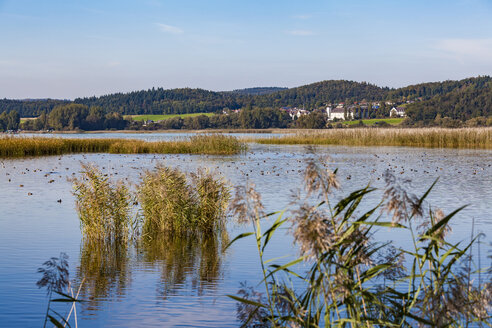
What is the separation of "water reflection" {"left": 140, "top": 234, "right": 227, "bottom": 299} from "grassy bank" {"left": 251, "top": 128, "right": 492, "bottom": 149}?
37650 millimetres

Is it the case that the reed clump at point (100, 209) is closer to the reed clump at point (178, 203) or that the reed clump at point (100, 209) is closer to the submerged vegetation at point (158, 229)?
the submerged vegetation at point (158, 229)

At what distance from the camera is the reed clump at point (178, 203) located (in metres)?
10.6

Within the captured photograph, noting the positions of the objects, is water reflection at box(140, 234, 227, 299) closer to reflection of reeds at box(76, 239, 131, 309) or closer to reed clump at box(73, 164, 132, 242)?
reflection of reeds at box(76, 239, 131, 309)

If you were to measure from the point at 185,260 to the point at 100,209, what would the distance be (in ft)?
7.22

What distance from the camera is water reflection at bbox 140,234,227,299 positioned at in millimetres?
7582

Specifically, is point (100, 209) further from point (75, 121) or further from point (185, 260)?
point (75, 121)

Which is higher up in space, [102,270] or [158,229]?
[158,229]

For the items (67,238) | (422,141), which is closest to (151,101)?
(422,141)

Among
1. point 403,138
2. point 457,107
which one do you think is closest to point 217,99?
point 457,107

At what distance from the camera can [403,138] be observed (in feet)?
160

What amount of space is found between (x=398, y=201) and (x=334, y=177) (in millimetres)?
449

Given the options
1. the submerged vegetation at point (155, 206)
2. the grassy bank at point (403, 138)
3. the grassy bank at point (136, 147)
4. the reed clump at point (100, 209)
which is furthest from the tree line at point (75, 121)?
the reed clump at point (100, 209)

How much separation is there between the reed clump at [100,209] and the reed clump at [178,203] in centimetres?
70

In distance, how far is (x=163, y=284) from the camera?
757 cm
